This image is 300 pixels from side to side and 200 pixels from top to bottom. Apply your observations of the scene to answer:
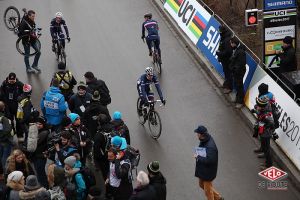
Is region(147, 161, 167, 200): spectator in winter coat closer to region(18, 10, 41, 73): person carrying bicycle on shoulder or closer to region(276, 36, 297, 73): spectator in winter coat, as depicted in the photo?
region(276, 36, 297, 73): spectator in winter coat

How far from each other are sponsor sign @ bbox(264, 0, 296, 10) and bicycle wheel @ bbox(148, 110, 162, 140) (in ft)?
14.2

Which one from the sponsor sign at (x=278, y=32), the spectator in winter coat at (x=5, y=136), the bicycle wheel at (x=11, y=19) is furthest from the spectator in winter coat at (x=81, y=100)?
the bicycle wheel at (x=11, y=19)

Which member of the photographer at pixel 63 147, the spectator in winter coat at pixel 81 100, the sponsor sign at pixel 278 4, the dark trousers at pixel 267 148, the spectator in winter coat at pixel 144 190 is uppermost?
the sponsor sign at pixel 278 4

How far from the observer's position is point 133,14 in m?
23.0

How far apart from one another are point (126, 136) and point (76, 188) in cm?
220

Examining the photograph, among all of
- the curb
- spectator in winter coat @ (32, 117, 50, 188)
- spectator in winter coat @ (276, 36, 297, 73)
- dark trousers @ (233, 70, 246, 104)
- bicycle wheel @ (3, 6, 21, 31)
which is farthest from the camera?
bicycle wheel @ (3, 6, 21, 31)

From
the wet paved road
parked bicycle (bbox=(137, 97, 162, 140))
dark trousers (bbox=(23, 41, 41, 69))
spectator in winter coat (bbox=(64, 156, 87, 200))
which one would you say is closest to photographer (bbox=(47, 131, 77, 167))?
spectator in winter coat (bbox=(64, 156, 87, 200))

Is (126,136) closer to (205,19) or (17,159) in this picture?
(17,159)

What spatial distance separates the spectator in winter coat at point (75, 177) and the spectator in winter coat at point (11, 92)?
14.2 feet

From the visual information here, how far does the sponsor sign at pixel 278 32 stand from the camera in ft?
52.4

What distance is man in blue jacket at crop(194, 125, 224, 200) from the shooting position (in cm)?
1102

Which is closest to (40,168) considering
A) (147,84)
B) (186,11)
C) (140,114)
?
(147,84)

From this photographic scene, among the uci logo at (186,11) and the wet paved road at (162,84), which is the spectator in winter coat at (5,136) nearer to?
the wet paved road at (162,84)

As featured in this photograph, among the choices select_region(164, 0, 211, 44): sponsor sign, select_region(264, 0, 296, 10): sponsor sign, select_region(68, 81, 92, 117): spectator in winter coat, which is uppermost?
select_region(264, 0, 296, 10): sponsor sign
